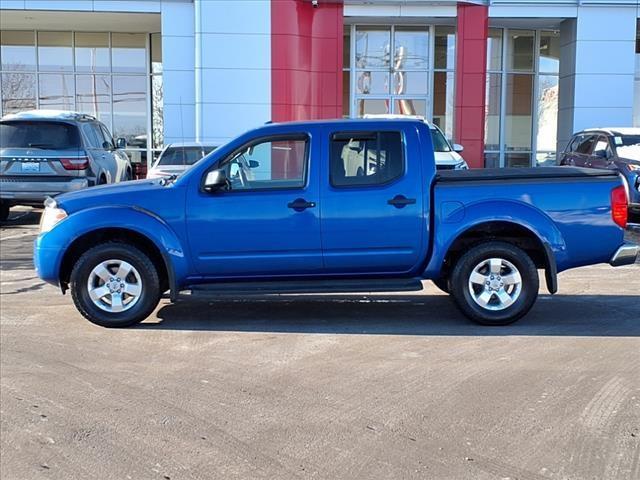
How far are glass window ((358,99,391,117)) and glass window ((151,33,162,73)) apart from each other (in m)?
7.03

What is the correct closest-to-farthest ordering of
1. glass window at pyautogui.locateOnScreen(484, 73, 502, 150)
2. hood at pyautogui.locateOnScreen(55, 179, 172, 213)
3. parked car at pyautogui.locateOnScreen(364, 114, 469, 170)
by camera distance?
hood at pyautogui.locateOnScreen(55, 179, 172, 213)
parked car at pyautogui.locateOnScreen(364, 114, 469, 170)
glass window at pyautogui.locateOnScreen(484, 73, 502, 150)

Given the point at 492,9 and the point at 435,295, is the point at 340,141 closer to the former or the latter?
the point at 435,295

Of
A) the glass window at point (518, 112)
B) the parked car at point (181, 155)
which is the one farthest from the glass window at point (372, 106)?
the parked car at point (181, 155)

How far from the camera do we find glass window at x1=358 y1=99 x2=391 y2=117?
2222cm

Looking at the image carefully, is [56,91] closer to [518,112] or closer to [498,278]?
[518,112]

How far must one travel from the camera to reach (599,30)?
20.1 meters

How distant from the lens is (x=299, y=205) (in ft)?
22.1

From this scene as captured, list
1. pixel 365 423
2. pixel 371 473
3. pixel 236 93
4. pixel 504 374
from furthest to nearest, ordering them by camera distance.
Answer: pixel 236 93
pixel 504 374
pixel 365 423
pixel 371 473

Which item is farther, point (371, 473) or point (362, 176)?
point (362, 176)

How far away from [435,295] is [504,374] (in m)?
3.01

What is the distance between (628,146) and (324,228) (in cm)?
972

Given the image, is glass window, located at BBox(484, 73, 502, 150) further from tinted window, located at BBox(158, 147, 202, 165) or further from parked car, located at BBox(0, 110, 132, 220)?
parked car, located at BBox(0, 110, 132, 220)

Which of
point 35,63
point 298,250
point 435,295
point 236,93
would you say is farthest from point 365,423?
point 35,63

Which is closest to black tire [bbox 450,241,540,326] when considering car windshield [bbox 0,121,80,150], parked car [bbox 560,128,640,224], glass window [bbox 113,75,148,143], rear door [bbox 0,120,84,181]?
parked car [bbox 560,128,640,224]
